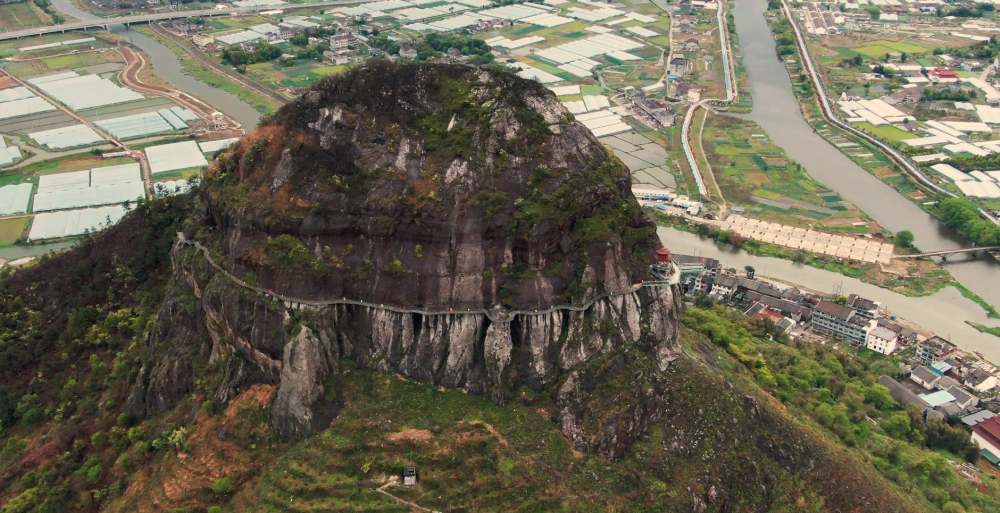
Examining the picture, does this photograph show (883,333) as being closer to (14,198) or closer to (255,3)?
(14,198)

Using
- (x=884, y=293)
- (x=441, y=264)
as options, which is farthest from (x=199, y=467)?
(x=884, y=293)

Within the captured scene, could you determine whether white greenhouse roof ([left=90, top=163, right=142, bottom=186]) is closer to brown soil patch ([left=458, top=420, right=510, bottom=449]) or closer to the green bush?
the green bush

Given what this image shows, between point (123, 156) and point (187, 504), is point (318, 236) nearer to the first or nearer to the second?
point (187, 504)

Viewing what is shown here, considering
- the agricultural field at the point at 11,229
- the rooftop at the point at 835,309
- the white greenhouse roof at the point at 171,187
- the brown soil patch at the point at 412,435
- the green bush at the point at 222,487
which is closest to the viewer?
the brown soil patch at the point at 412,435

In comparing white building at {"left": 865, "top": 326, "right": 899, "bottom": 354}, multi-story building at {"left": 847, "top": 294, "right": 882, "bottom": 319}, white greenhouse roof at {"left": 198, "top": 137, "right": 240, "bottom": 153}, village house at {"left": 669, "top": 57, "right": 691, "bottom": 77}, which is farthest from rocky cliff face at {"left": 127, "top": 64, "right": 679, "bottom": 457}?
village house at {"left": 669, "top": 57, "right": 691, "bottom": 77}

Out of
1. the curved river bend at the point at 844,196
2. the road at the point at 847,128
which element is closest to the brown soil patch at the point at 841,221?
the curved river bend at the point at 844,196

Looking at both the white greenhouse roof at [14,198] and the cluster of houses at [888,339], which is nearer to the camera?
the cluster of houses at [888,339]

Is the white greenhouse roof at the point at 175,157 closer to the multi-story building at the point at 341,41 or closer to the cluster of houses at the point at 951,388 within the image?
the multi-story building at the point at 341,41

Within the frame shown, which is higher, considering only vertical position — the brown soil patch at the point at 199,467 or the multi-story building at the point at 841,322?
the brown soil patch at the point at 199,467
